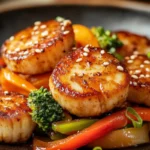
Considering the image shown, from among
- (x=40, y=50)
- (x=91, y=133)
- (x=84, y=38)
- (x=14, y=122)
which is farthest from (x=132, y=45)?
(x=14, y=122)

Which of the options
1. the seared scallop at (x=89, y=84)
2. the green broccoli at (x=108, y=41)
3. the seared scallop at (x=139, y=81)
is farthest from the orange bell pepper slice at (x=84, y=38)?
the seared scallop at (x=89, y=84)

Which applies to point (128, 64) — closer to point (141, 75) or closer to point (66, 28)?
point (141, 75)

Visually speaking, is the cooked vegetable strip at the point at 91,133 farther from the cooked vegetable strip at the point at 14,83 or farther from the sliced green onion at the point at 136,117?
the cooked vegetable strip at the point at 14,83

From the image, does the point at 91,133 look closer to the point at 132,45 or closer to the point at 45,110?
the point at 45,110

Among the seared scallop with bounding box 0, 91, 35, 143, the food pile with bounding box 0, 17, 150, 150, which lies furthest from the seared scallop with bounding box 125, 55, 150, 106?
the seared scallop with bounding box 0, 91, 35, 143

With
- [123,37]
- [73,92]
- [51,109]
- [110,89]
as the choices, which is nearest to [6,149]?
[51,109]
